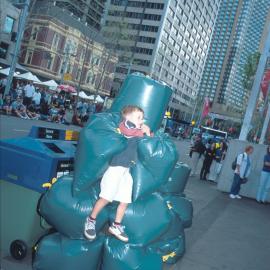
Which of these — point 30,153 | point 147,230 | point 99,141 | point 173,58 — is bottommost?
point 147,230

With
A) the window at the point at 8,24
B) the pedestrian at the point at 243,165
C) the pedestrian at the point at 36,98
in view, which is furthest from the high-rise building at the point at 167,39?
the pedestrian at the point at 243,165

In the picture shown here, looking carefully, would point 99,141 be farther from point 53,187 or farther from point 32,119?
point 32,119

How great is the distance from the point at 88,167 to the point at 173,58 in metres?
101

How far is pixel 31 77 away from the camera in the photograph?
31.5 m

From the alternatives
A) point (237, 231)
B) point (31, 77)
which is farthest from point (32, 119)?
point (237, 231)

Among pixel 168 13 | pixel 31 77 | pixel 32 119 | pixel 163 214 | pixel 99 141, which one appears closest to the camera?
pixel 99 141

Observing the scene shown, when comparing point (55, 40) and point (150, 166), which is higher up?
point (55, 40)

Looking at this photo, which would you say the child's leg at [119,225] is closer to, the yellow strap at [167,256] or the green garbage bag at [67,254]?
the green garbage bag at [67,254]

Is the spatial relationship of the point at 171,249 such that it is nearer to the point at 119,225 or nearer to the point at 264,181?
the point at 119,225

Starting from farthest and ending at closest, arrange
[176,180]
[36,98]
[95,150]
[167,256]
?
[36,98] → [176,180] → [167,256] → [95,150]

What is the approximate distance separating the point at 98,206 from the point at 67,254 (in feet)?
1.89

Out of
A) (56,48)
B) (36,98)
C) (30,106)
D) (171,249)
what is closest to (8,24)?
(56,48)

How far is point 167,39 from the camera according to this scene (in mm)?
96250

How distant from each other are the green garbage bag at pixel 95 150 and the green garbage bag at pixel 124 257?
0.64 metres
